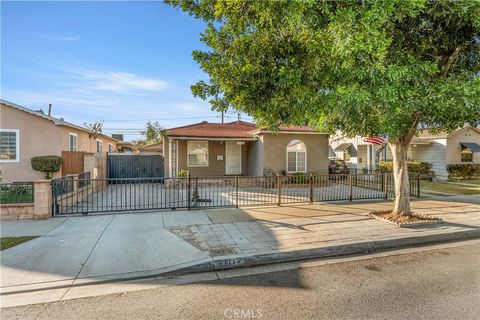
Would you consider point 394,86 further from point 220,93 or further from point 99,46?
point 99,46

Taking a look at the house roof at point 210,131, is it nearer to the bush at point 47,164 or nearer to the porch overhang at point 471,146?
the bush at point 47,164

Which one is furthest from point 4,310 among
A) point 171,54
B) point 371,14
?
point 171,54

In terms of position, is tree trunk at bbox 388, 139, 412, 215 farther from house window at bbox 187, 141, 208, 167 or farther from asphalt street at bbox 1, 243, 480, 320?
house window at bbox 187, 141, 208, 167

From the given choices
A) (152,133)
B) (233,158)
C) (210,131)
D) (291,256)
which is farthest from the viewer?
(152,133)

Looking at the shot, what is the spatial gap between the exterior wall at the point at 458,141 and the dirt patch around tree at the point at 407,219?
50.1 ft

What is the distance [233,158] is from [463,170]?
16.7 m

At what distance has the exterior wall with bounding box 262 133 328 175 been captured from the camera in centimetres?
1482

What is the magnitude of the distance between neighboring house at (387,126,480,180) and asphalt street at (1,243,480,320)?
58.4ft

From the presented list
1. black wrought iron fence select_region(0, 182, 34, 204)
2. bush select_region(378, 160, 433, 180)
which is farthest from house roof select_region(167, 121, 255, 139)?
bush select_region(378, 160, 433, 180)

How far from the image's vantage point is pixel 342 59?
191 inches

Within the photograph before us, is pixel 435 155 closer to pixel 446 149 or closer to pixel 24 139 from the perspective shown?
pixel 446 149

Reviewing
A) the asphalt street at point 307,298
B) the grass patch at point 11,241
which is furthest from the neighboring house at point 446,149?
the grass patch at point 11,241

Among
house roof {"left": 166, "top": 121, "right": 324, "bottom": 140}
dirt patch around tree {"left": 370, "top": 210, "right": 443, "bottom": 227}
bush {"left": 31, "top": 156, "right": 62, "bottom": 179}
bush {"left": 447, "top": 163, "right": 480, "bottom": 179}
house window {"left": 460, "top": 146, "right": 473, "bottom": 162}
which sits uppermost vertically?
house roof {"left": 166, "top": 121, "right": 324, "bottom": 140}

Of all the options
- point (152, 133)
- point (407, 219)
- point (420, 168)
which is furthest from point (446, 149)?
point (152, 133)
